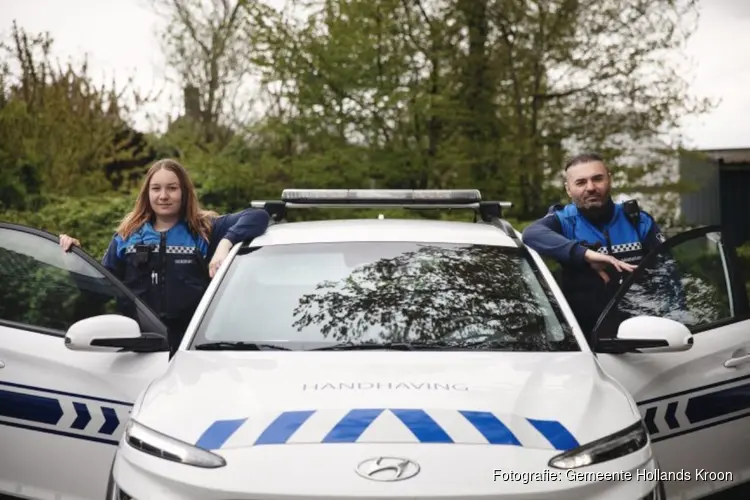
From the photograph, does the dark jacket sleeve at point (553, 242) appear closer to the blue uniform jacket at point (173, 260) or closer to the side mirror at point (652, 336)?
the side mirror at point (652, 336)

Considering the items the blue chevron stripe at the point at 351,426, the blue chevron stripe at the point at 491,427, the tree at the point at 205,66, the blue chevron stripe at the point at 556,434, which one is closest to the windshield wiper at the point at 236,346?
the blue chevron stripe at the point at 351,426

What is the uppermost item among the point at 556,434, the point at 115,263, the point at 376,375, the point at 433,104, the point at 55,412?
the point at 433,104

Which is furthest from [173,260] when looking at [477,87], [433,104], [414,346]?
[477,87]

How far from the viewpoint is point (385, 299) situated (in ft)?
12.5

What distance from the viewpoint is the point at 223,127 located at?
1950cm

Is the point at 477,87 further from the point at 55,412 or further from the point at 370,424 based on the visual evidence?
the point at 370,424

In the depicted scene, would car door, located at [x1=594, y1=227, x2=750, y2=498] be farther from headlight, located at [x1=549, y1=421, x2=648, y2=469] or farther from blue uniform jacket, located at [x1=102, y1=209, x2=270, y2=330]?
blue uniform jacket, located at [x1=102, y1=209, x2=270, y2=330]

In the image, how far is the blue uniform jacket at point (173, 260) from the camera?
455 cm

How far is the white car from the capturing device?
2.73 meters

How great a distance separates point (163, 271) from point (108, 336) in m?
1.12

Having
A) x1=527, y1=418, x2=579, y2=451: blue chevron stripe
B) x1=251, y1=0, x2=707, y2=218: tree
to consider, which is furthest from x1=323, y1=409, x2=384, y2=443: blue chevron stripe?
x1=251, y1=0, x2=707, y2=218: tree

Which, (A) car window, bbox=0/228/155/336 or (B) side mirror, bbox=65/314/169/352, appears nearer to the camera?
(B) side mirror, bbox=65/314/169/352

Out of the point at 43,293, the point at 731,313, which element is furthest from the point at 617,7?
the point at 43,293

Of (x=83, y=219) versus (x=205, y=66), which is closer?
(x=83, y=219)
